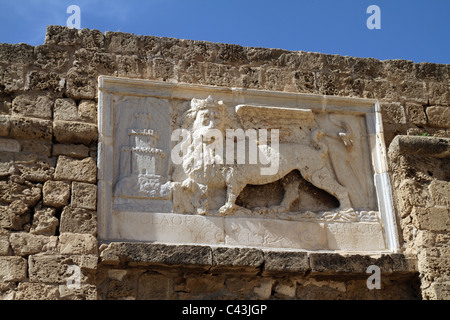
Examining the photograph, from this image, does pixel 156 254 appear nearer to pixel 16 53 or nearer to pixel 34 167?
pixel 34 167

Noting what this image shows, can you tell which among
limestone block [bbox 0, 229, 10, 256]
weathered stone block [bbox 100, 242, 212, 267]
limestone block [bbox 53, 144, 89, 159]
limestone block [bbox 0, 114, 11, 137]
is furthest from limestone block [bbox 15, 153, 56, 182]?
weathered stone block [bbox 100, 242, 212, 267]

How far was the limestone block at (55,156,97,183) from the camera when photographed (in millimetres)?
6395

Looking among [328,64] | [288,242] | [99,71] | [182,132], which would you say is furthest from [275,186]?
[99,71]

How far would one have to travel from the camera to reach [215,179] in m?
6.77

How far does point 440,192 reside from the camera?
7047 mm

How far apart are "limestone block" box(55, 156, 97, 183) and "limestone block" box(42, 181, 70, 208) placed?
3.0 inches

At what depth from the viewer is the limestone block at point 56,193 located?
6238 millimetres

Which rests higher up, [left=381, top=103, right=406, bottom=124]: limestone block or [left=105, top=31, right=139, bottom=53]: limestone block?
[left=105, top=31, right=139, bottom=53]: limestone block

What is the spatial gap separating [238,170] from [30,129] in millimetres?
2020

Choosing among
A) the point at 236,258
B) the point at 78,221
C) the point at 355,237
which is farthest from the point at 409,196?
the point at 78,221

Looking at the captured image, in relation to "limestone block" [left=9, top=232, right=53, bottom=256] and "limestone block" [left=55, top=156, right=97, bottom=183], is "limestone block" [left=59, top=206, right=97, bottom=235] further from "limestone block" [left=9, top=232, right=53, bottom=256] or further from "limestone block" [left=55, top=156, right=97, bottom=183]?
"limestone block" [left=55, top=156, right=97, bottom=183]

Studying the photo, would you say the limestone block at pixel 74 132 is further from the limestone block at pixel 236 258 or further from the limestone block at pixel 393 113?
the limestone block at pixel 393 113

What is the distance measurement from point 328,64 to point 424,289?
265 centimetres

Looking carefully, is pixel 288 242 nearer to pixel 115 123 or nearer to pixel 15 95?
pixel 115 123
